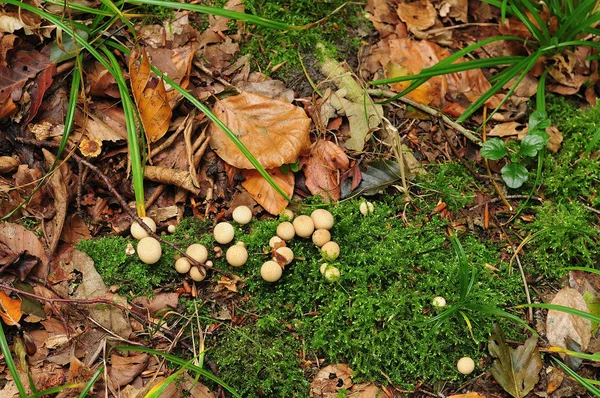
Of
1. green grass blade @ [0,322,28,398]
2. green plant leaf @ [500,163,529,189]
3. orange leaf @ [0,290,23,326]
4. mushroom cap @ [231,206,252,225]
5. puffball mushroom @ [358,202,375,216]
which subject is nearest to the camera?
green grass blade @ [0,322,28,398]

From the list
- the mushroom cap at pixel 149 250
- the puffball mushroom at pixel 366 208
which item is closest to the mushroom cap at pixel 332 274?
the puffball mushroom at pixel 366 208

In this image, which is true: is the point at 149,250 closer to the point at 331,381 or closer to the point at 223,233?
the point at 223,233

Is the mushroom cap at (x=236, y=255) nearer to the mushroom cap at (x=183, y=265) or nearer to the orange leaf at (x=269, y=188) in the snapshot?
the mushroom cap at (x=183, y=265)

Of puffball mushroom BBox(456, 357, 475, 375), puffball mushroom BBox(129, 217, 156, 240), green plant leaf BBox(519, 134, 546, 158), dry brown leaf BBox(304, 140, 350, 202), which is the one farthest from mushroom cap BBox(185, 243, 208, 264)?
green plant leaf BBox(519, 134, 546, 158)

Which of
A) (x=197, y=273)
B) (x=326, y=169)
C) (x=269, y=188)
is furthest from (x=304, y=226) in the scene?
(x=197, y=273)

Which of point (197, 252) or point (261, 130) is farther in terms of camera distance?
point (261, 130)

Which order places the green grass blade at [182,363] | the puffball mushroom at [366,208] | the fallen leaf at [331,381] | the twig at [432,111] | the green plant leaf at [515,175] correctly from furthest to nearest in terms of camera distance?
the twig at [432,111], the green plant leaf at [515,175], the puffball mushroom at [366,208], the fallen leaf at [331,381], the green grass blade at [182,363]

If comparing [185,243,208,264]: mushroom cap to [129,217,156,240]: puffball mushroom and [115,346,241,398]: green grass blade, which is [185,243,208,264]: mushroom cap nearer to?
[129,217,156,240]: puffball mushroom
